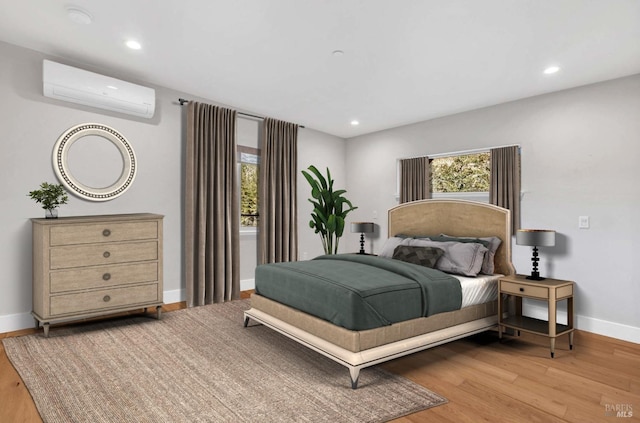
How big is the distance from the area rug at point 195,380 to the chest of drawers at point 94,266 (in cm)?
27

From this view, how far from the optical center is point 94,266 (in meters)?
3.45

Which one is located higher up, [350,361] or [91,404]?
[350,361]

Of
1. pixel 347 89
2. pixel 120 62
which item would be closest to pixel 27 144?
pixel 120 62

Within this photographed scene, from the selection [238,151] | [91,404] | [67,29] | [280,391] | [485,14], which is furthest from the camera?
[238,151]

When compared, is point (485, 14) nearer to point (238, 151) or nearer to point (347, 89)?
point (347, 89)

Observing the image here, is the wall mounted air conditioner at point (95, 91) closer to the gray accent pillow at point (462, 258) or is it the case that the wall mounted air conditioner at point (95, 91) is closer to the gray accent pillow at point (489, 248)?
the gray accent pillow at point (462, 258)

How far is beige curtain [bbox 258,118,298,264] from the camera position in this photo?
17.1 feet

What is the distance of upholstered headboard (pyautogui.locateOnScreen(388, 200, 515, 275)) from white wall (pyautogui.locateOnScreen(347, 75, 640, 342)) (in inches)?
18.2

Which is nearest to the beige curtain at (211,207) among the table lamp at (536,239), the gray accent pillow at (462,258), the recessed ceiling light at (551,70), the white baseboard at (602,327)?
the gray accent pillow at (462,258)

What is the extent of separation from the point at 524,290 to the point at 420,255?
3.03 ft

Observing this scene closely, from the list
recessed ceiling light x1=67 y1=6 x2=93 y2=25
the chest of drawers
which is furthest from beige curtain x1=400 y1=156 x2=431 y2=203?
recessed ceiling light x1=67 y1=6 x2=93 y2=25

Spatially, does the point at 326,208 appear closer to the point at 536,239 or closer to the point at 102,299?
the point at 536,239

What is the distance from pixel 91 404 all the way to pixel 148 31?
273 centimetres

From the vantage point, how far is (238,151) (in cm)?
511
